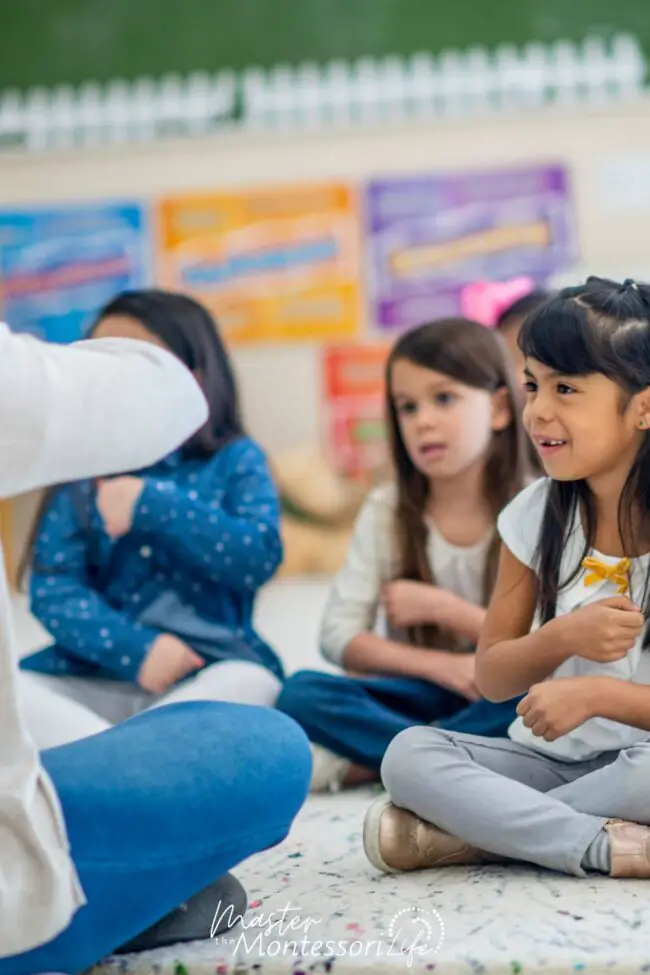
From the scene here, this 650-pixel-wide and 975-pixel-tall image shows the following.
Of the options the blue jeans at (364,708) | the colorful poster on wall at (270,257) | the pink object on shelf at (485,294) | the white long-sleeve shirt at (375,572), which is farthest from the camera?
the colorful poster on wall at (270,257)

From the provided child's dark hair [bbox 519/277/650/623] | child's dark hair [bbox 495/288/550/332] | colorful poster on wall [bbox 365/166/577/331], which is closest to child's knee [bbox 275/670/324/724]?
child's dark hair [bbox 519/277/650/623]

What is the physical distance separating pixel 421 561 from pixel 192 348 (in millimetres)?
380

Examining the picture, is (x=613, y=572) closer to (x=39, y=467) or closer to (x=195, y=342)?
(x=39, y=467)

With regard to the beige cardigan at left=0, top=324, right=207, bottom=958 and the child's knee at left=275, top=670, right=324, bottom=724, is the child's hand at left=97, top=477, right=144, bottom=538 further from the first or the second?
the beige cardigan at left=0, top=324, right=207, bottom=958

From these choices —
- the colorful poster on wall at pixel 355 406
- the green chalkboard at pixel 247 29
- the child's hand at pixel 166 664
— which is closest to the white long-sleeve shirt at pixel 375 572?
the child's hand at pixel 166 664

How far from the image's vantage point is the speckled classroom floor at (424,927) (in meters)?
0.77

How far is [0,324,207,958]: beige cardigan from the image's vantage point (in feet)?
2.20

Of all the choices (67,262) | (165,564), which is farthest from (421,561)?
(67,262)

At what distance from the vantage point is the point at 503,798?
946 mm

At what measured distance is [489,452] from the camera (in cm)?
147

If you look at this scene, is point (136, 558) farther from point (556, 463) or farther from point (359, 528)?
point (556, 463)

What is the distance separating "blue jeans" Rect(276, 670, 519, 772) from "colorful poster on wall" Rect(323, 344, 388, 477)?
4.39 ft

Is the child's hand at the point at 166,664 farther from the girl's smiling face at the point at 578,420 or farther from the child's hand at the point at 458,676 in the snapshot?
the girl's smiling face at the point at 578,420

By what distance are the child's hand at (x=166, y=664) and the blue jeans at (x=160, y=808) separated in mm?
589
